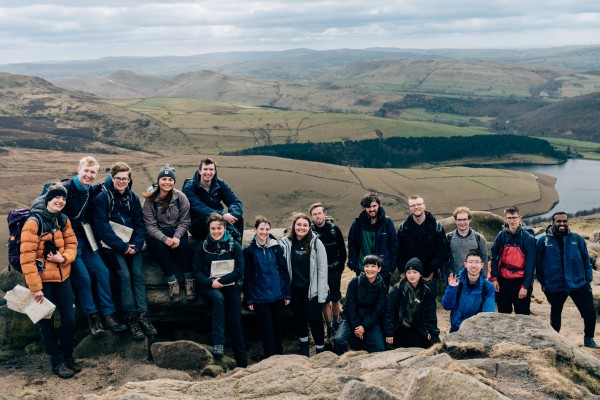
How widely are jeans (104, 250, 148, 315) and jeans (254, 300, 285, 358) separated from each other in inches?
109

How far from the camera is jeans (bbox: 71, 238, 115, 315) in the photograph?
11.2 meters

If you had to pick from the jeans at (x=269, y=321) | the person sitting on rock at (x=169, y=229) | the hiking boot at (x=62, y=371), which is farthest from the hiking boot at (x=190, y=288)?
the hiking boot at (x=62, y=371)

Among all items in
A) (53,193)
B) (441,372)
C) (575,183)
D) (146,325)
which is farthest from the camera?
(575,183)

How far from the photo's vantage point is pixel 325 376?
858 centimetres

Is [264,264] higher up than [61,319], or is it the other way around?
[264,264]

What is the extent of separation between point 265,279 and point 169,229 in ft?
8.89

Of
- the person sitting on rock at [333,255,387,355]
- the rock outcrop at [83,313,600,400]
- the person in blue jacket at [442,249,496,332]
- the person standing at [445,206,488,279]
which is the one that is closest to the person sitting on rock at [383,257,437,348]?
the person sitting on rock at [333,255,387,355]

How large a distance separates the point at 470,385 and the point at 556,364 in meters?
2.94

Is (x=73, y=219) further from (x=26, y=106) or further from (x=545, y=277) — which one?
(x=26, y=106)

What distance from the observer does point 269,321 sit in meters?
11.9

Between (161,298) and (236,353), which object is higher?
(161,298)

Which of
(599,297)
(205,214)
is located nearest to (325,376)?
(205,214)

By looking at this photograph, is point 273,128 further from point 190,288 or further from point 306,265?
point 306,265

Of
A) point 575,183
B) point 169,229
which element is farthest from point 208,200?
point 575,183
